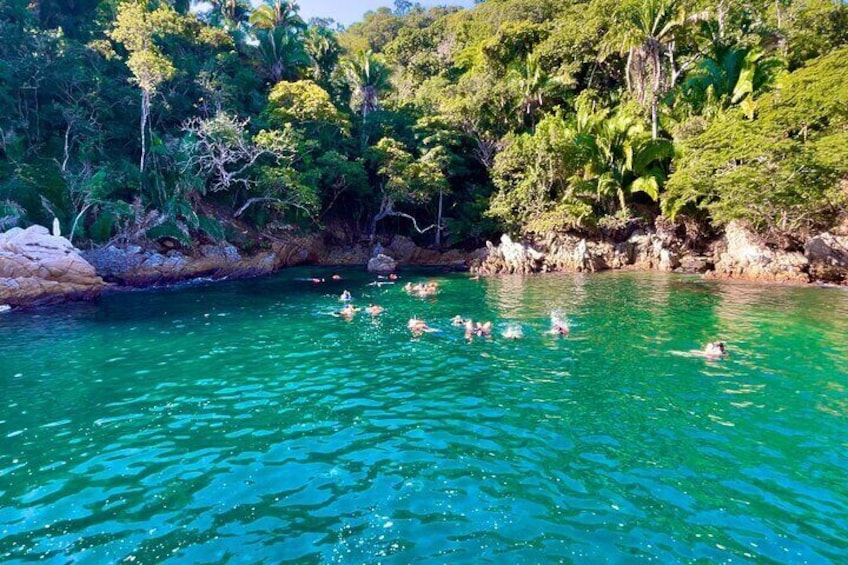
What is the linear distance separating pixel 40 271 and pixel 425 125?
29.9m

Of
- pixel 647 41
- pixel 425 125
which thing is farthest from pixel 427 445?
pixel 647 41

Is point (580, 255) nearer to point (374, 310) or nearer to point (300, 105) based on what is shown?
point (374, 310)

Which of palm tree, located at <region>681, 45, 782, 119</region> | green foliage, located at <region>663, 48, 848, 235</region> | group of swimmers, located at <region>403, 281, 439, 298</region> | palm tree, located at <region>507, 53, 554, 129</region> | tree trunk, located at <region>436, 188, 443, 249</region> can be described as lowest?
group of swimmers, located at <region>403, 281, 439, 298</region>

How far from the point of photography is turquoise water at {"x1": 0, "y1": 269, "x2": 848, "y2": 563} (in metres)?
6.39

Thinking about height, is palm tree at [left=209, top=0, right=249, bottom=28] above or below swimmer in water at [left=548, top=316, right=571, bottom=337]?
above

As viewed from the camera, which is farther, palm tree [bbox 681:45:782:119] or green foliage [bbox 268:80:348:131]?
green foliage [bbox 268:80:348:131]

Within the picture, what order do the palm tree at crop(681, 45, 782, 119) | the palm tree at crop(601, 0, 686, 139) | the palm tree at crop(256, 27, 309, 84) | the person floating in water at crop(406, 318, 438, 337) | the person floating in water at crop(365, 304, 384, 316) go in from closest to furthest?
the person floating in water at crop(406, 318, 438, 337)
the person floating in water at crop(365, 304, 384, 316)
the palm tree at crop(681, 45, 782, 119)
the palm tree at crop(601, 0, 686, 139)
the palm tree at crop(256, 27, 309, 84)

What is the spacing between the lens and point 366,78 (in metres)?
46.8

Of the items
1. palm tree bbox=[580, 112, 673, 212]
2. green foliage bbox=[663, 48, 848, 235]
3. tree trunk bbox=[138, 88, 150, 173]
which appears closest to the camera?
green foliage bbox=[663, 48, 848, 235]

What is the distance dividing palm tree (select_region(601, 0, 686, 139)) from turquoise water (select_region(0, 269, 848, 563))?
26.2 m

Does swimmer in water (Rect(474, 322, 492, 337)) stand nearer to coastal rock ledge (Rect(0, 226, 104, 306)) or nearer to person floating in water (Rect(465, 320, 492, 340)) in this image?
person floating in water (Rect(465, 320, 492, 340))

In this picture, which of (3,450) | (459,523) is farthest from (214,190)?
(459,523)

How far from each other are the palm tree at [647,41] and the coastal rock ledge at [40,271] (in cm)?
3853

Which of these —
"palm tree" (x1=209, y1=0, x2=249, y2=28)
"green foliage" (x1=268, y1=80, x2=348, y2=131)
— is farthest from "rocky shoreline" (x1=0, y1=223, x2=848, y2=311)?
"palm tree" (x1=209, y1=0, x2=249, y2=28)
